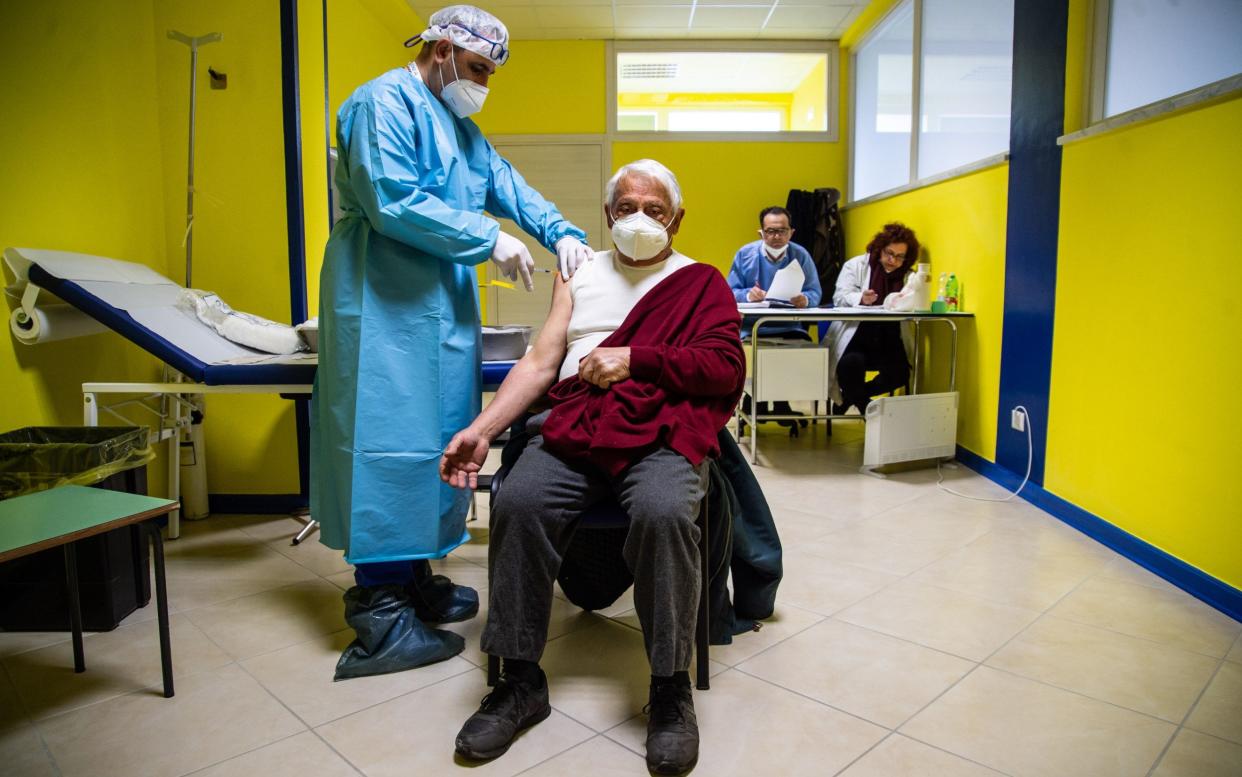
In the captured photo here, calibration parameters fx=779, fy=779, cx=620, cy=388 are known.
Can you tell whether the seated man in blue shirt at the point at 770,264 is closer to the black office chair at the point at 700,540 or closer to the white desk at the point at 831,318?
the white desk at the point at 831,318

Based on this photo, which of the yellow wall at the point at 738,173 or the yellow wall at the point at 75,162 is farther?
the yellow wall at the point at 738,173

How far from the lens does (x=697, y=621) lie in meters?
1.63

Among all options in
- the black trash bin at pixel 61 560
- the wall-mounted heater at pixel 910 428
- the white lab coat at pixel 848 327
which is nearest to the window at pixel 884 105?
the white lab coat at pixel 848 327

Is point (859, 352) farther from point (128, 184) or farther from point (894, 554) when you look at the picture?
point (128, 184)

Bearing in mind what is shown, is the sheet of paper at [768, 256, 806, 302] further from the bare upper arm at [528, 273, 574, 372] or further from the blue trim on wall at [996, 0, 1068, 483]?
the bare upper arm at [528, 273, 574, 372]

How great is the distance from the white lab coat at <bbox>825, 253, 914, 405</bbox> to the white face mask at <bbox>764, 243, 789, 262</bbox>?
1.24ft

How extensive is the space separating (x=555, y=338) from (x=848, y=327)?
8.29 ft

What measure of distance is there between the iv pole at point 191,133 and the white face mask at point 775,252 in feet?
9.75

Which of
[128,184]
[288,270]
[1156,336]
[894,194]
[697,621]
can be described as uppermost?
[894,194]

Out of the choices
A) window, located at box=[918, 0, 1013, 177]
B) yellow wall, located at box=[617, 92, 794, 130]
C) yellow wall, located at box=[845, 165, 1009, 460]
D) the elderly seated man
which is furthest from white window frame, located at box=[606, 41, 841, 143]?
the elderly seated man

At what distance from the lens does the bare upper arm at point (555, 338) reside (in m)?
1.79

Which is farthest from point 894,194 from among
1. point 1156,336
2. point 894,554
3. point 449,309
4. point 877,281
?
point 449,309

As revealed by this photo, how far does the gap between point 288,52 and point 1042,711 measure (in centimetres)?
306

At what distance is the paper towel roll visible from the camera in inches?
85.5
